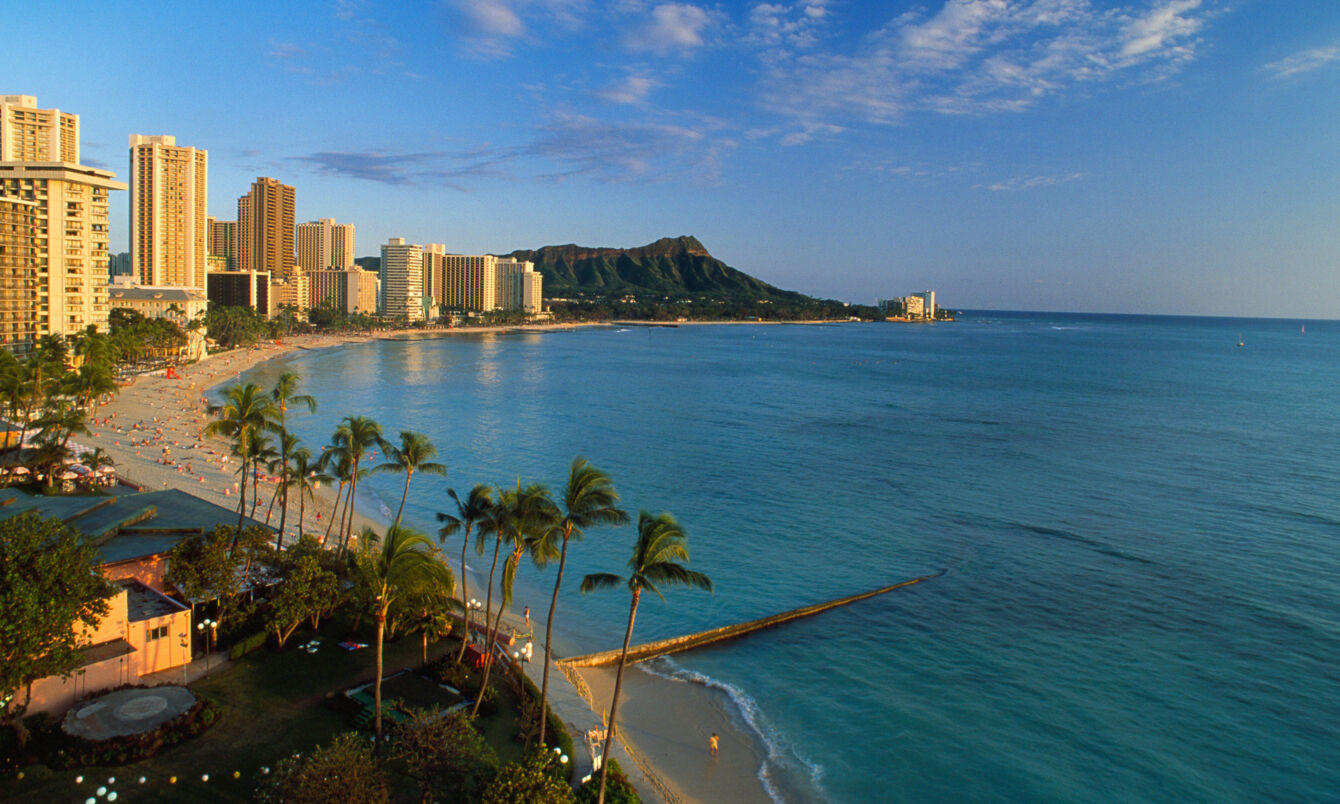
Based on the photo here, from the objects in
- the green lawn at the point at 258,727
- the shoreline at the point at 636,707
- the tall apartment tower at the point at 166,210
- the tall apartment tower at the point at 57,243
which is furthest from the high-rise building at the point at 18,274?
the tall apartment tower at the point at 166,210

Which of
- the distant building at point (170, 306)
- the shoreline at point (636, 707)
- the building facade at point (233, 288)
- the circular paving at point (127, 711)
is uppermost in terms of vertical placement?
the building facade at point (233, 288)

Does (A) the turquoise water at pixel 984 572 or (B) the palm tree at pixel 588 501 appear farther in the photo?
(A) the turquoise water at pixel 984 572

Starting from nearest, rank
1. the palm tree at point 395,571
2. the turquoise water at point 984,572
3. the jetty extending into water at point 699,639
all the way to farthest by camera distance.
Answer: the palm tree at point 395,571 → the turquoise water at point 984,572 → the jetty extending into water at point 699,639

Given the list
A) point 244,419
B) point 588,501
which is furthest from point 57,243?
point 588,501

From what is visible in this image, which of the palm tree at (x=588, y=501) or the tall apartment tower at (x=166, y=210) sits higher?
the tall apartment tower at (x=166, y=210)

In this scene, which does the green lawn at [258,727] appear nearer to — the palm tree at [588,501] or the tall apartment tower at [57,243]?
the palm tree at [588,501]

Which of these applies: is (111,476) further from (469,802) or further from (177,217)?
(177,217)
